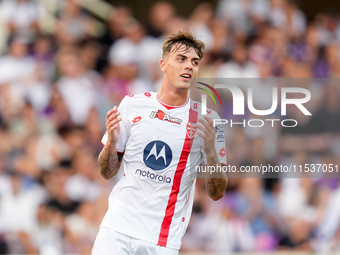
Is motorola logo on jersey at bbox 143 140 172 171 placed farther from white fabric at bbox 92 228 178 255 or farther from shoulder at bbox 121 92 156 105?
white fabric at bbox 92 228 178 255

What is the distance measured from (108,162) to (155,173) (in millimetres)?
414

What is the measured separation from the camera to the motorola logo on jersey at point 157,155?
16.9 ft

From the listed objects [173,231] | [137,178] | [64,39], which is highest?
[64,39]

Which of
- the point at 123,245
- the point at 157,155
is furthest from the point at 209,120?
the point at 123,245

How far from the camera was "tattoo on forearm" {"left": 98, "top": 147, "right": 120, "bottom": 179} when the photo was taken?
5.16 meters

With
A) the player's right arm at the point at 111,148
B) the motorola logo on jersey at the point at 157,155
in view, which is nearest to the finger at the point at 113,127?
the player's right arm at the point at 111,148

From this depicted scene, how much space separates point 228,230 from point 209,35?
405 cm

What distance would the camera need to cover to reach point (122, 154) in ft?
17.6

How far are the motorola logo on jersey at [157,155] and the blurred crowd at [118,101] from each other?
10.6 ft

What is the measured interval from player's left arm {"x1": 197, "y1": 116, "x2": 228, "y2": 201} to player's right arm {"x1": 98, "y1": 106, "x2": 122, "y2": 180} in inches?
27.8

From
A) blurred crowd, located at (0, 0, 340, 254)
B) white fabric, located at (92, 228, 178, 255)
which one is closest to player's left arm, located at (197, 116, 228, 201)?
white fabric, located at (92, 228, 178, 255)

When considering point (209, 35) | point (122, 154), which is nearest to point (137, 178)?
point (122, 154)

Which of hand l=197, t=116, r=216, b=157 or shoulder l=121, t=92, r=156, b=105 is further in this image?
shoulder l=121, t=92, r=156, b=105

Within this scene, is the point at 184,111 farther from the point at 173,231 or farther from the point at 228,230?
the point at 228,230
